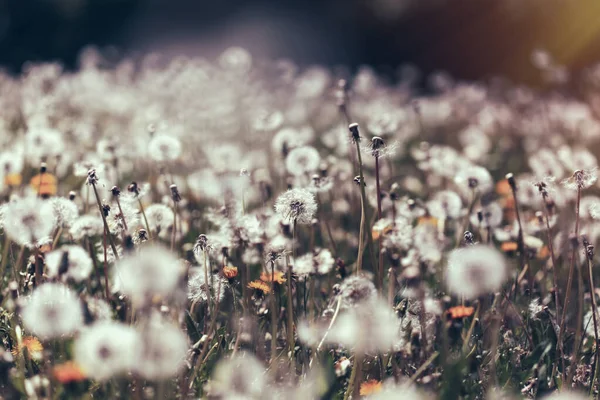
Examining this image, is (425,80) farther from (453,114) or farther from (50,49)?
(50,49)

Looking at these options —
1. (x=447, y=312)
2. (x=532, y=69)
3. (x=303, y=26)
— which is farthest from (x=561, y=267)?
(x=303, y=26)

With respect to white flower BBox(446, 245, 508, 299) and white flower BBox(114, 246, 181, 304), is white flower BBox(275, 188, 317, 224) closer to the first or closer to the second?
white flower BBox(446, 245, 508, 299)

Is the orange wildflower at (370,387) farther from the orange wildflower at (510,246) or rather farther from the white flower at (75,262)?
the orange wildflower at (510,246)

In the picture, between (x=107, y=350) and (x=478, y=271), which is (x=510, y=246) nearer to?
(x=478, y=271)

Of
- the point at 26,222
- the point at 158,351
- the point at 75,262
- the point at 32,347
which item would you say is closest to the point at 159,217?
the point at 75,262

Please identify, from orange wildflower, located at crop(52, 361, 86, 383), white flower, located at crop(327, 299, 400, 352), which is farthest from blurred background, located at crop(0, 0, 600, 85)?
orange wildflower, located at crop(52, 361, 86, 383)

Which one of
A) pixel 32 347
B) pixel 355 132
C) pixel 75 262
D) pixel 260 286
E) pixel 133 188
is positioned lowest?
pixel 32 347
